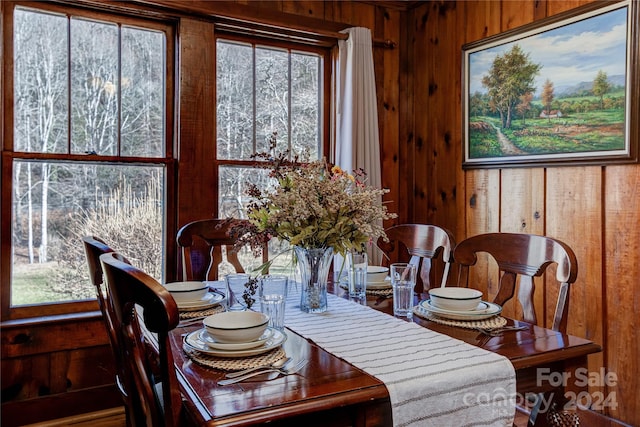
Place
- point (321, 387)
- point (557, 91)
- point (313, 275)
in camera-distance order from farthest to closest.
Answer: point (557, 91) → point (313, 275) → point (321, 387)

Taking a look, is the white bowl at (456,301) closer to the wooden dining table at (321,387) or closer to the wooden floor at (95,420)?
the wooden dining table at (321,387)

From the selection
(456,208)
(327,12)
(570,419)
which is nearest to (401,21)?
(327,12)

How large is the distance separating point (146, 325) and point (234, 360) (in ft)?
1.21

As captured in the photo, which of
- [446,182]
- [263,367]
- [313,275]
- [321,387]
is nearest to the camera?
[321,387]

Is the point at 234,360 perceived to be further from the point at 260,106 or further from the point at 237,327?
the point at 260,106

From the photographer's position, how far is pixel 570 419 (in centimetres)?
130

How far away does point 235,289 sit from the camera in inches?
63.4

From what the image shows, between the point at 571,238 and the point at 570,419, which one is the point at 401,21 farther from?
the point at 570,419

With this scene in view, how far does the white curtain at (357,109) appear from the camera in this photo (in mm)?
3061

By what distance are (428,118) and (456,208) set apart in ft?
2.06

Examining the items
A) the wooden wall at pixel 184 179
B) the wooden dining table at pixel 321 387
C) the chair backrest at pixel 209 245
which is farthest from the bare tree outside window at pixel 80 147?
the wooden dining table at pixel 321 387

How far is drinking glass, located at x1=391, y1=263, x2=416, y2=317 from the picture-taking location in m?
1.59

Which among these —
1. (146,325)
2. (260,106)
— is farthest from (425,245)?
(146,325)

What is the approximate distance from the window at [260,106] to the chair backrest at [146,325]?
6.18 ft
